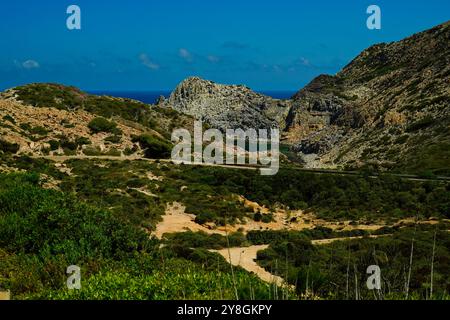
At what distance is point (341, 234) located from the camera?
3047 cm

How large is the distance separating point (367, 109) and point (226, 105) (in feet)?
130

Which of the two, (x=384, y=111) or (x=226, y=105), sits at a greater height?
(x=226, y=105)

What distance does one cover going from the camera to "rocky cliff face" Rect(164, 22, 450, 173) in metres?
72.2

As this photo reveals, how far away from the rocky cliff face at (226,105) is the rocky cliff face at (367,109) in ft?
0.81

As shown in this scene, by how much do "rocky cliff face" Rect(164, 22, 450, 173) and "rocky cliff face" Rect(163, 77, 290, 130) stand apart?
25 centimetres

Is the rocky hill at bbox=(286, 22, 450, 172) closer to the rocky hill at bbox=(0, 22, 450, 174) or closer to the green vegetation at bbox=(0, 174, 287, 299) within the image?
the rocky hill at bbox=(0, 22, 450, 174)

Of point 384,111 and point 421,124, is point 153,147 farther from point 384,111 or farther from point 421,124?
point 384,111

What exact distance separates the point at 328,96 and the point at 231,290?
125 m

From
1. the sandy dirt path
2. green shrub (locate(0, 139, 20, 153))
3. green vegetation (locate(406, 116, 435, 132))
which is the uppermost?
green vegetation (locate(406, 116, 435, 132))

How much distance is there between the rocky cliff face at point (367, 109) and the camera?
72.2 metres

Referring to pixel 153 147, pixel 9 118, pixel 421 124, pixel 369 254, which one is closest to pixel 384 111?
pixel 421 124

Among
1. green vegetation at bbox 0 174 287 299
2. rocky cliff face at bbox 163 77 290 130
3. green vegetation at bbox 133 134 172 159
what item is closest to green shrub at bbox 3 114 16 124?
green vegetation at bbox 133 134 172 159

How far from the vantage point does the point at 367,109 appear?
3858 inches

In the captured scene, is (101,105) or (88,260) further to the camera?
(101,105)
